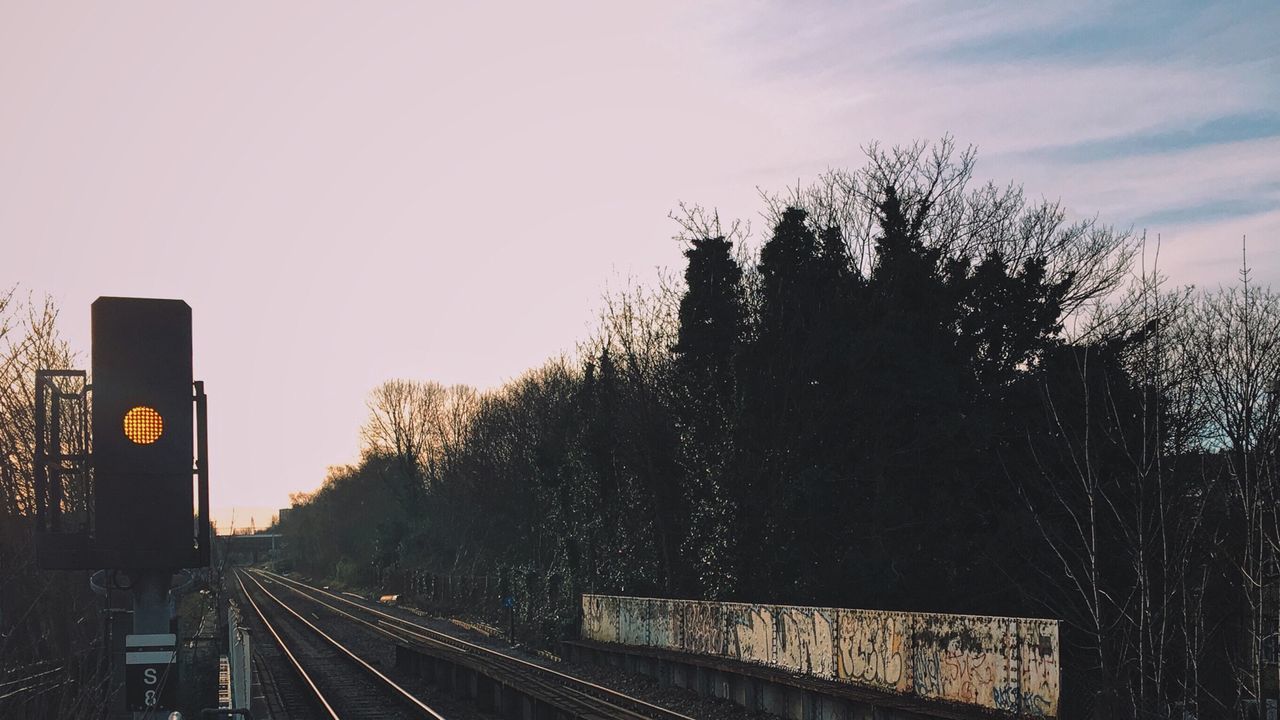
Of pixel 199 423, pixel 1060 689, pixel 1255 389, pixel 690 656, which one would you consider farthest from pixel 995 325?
pixel 199 423

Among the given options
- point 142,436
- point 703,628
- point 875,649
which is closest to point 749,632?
point 703,628

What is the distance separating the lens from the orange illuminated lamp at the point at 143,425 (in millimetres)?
7238

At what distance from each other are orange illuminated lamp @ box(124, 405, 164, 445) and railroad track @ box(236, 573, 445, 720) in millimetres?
14392

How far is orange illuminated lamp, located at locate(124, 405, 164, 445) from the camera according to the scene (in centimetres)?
724

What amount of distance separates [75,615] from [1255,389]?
18.2 metres

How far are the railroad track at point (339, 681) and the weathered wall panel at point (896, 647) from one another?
6201 mm

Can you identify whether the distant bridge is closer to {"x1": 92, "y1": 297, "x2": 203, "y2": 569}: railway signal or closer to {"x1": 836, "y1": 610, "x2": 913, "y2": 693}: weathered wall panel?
{"x1": 836, "y1": 610, "x2": 913, "y2": 693}: weathered wall panel

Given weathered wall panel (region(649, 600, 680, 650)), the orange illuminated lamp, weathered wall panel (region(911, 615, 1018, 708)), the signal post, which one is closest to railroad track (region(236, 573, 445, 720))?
weathered wall panel (region(649, 600, 680, 650))

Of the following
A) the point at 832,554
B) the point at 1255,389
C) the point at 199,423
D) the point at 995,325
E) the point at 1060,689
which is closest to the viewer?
the point at 199,423

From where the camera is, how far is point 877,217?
40250 millimetres

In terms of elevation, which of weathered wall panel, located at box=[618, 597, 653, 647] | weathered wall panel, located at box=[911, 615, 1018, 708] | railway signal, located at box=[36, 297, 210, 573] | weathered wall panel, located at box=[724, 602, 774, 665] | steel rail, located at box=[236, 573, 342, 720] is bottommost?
steel rail, located at box=[236, 573, 342, 720]

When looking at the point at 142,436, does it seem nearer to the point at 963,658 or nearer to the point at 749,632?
the point at 963,658

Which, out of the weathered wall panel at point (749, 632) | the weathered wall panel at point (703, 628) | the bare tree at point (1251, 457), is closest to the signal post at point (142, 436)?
the bare tree at point (1251, 457)

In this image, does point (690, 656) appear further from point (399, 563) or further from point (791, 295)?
point (399, 563)
